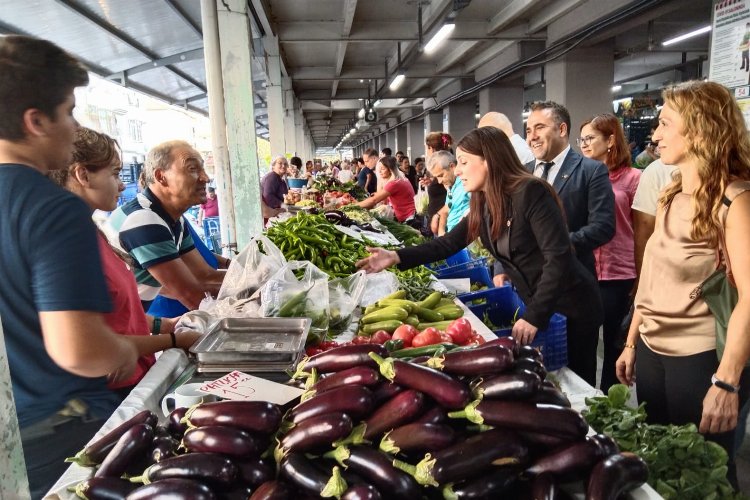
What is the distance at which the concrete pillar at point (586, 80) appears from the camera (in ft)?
35.4

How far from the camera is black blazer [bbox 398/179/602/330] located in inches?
105

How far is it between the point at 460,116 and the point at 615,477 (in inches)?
823

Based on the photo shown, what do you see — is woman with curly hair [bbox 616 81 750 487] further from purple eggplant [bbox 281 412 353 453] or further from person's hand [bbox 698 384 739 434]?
purple eggplant [bbox 281 412 353 453]

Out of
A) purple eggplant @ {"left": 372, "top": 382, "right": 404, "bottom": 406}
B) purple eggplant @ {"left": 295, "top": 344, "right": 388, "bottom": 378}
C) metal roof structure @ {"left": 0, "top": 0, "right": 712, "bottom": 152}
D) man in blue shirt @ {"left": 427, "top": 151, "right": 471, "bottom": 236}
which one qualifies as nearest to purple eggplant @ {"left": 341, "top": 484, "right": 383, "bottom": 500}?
purple eggplant @ {"left": 372, "top": 382, "right": 404, "bottom": 406}

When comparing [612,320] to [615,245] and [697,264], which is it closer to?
[615,245]

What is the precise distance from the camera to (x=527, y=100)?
25.8 meters

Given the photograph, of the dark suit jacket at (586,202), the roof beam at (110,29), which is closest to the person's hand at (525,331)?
the dark suit jacket at (586,202)

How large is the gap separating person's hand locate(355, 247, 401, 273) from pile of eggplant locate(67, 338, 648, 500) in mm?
2155

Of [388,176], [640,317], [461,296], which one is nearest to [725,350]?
[640,317]

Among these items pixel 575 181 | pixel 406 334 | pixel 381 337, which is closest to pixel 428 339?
pixel 406 334

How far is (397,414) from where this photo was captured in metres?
1.20

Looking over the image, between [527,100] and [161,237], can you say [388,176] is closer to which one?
[161,237]

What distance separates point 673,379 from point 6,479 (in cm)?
253

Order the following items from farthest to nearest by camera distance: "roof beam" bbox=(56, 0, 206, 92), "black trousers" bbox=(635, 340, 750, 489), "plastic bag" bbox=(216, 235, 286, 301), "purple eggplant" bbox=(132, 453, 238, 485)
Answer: "roof beam" bbox=(56, 0, 206, 92) < "plastic bag" bbox=(216, 235, 286, 301) < "black trousers" bbox=(635, 340, 750, 489) < "purple eggplant" bbox=(132, 453, 238, 485)
